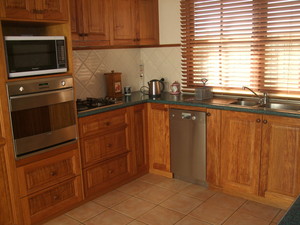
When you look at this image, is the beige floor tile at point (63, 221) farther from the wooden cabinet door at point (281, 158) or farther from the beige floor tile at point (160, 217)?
the wooden cabinet door at point (281, 158)

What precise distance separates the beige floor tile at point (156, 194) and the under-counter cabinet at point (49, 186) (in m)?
0.64

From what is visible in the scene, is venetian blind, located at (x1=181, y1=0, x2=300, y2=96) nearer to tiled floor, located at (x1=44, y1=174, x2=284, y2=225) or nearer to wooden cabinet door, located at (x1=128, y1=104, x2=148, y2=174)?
wooden cabinet door, located at (x1=128, y1=104, x2=148, y2=174)

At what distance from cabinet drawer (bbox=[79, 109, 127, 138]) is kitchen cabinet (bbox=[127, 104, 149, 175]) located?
0.43ft

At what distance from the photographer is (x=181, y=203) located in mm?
3082

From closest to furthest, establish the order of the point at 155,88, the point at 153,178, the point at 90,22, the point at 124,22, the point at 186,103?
the point at 90,22, the point at 186,103, the point at 124,22, the point at 153,178, the point at 155,88

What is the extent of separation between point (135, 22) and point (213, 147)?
5.48 feet

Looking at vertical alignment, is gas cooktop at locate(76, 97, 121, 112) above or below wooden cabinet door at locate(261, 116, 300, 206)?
above

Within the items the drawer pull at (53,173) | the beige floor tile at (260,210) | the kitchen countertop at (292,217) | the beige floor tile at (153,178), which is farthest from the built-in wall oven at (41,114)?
the kitchen countertop at (292,217)

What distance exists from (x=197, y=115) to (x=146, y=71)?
128 centimetres

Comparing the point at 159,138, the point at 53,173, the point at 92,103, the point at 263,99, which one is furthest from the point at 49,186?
the point at 263,99

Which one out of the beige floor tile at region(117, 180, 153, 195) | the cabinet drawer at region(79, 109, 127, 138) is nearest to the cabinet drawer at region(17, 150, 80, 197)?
the cabinet drawer at region(79, 109, 127, 138)

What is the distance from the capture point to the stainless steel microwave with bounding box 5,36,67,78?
2.39 metres

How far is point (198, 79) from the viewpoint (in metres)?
3.76

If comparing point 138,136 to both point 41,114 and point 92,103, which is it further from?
point 41,114
